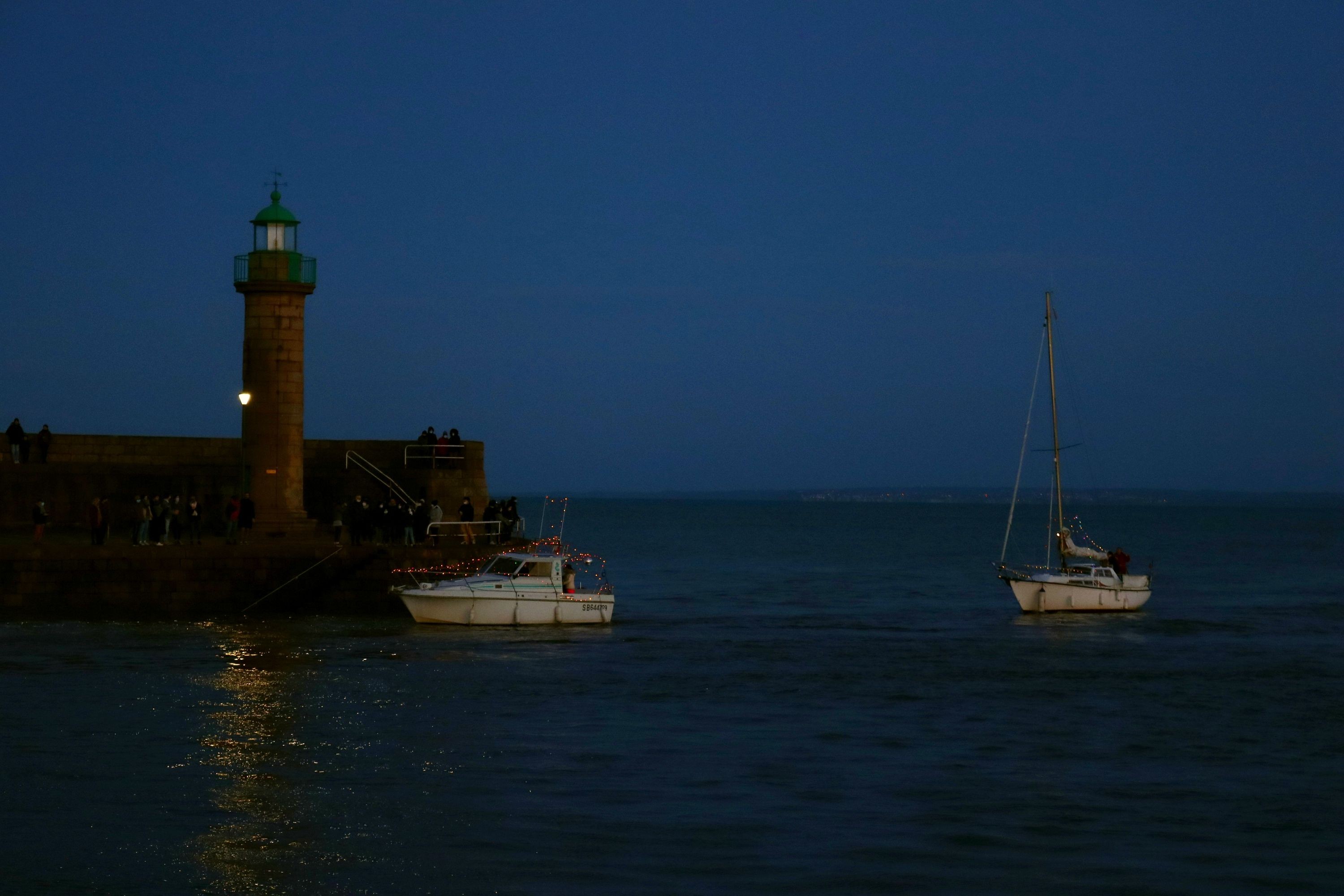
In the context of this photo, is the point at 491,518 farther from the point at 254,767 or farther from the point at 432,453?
the point at 254,767

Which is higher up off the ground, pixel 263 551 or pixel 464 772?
pixel 263 551

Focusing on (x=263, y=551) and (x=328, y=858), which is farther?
(x=263, y=551)

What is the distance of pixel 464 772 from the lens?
1761cm

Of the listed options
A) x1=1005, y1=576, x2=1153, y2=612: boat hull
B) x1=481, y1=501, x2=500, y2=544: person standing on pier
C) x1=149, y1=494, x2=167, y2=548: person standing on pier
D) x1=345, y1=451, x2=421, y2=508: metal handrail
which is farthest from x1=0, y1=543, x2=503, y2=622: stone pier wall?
x1=1005, y1=576, x2=1153, y2=612: boat hull

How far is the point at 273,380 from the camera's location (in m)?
35.4

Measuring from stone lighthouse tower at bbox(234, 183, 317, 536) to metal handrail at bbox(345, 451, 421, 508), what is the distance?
9.09ft

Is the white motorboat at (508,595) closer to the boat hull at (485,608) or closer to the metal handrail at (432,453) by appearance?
the boat hull at (485,608)

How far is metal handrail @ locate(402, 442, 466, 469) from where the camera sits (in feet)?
125

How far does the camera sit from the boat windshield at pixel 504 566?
105ft

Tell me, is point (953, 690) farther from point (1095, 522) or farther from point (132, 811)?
point (1095, 522)

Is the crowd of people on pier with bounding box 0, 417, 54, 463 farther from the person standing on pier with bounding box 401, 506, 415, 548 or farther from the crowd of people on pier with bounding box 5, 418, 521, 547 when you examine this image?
the person standing on pier with bounding box 401, 506, 415, 548

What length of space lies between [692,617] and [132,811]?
80.6 ft

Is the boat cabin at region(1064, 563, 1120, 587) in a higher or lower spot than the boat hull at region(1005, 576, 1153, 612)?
higher

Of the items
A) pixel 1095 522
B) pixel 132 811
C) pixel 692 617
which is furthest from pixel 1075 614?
pixel 1095 522
